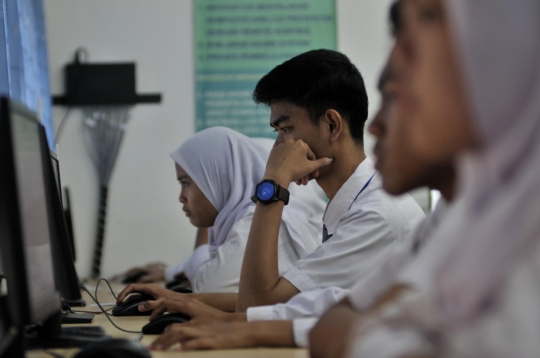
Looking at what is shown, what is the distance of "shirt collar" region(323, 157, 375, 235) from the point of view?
192 centimetres

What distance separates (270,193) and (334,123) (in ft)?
0.98

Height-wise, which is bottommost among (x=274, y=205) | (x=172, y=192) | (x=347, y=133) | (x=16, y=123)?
(x=172, y=192)

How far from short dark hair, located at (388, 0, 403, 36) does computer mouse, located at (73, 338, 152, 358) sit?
606 mm

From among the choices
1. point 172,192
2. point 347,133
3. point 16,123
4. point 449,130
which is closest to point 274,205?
point 347,133

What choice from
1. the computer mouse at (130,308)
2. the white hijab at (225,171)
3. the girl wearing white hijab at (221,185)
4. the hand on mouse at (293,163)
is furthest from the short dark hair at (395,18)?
the white hijab at (225,171)

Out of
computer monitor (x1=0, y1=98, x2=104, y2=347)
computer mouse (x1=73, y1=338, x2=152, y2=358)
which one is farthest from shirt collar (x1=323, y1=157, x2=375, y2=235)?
computer mouse (x1=73, y1=338, x2=152, y2=358)

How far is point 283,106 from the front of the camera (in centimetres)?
209

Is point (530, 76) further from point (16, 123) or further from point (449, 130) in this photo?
point (16, 123)

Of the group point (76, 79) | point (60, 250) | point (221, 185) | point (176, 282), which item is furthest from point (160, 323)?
point (76, 79)

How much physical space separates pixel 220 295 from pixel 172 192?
92.5 inches

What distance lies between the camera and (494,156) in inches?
22.6

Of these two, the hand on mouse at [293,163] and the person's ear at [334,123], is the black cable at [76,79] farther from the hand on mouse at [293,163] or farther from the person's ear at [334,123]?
the person's ear at [334,123]

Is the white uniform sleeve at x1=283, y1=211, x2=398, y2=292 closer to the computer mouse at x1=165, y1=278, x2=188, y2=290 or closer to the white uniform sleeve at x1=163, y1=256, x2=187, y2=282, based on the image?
the computer mouse at x1=165, y1=278, x2=188, y2=290

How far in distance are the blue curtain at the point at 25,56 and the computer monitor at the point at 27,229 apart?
965 mm
